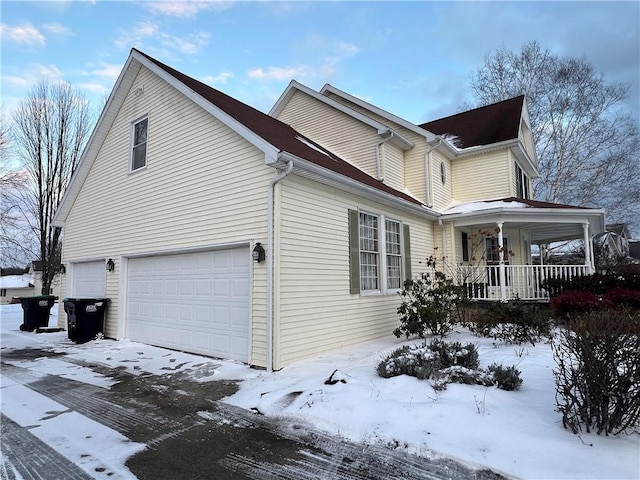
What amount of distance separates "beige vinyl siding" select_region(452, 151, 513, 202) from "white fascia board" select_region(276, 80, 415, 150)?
2.87m

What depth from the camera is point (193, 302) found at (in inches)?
309

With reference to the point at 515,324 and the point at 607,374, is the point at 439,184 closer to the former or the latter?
the point at 515,324

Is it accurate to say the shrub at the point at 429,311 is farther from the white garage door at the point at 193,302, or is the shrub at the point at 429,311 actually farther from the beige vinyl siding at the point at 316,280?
the white garage door at the point at 193,302

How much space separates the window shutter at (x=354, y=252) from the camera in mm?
7961

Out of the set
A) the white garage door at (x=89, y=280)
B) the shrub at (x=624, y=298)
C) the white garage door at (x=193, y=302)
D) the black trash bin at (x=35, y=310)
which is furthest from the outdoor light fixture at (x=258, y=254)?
the black trash bin at (x=35, y=310)

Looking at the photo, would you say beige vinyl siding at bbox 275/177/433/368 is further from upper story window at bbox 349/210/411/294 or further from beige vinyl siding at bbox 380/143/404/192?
beige vinyl siding at bbox 380/143/404/192

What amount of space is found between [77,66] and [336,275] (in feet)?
29.1

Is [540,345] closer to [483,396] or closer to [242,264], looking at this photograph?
[483,396]

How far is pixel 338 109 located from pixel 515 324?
343 inches

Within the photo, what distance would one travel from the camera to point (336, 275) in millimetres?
7578

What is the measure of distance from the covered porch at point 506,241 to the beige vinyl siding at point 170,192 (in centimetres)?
632

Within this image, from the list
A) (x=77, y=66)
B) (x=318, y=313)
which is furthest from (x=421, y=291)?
(x=77, y=66)

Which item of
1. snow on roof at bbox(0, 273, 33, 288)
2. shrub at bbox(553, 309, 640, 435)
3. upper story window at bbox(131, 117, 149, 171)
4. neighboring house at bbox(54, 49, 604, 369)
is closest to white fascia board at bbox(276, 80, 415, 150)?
neighboring house at bbox(54, 49, 604, 369)

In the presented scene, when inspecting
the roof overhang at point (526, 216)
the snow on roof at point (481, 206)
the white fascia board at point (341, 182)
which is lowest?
the roof overhang at point (526, 216)
